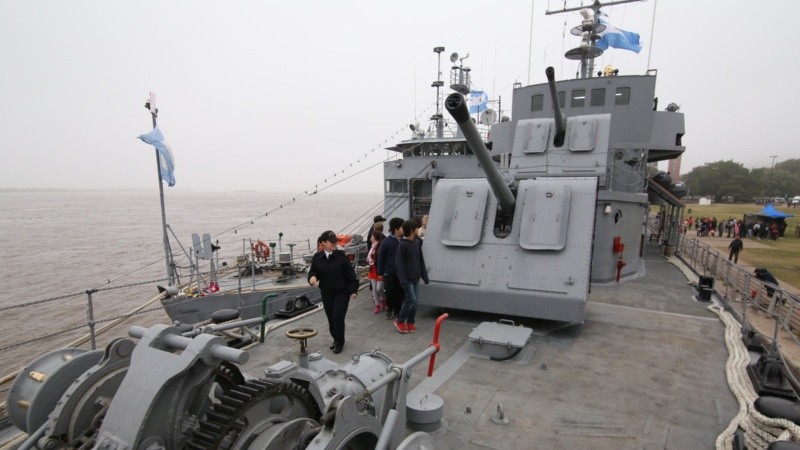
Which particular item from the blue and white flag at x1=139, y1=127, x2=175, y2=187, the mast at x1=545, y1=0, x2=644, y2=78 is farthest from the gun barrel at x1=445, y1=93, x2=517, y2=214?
the mast at x1=545, y1=0, x2=644, y2=78

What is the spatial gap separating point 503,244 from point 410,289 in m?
1.50

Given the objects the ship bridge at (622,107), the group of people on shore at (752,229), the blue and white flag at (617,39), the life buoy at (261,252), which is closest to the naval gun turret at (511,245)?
the ship bridge at (622,107)

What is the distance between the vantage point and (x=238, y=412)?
182cm

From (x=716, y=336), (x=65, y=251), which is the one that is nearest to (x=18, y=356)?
(x=716, y=336)

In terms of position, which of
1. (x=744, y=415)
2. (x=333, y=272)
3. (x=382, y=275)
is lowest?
(x=744, y=415)

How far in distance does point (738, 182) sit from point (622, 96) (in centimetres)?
9038

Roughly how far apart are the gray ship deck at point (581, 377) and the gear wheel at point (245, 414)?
1.40 meters

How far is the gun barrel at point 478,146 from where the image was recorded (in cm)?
415

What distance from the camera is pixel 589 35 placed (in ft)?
45.4

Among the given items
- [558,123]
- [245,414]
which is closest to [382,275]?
[245,414]

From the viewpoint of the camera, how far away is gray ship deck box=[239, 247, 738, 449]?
319 centimetres

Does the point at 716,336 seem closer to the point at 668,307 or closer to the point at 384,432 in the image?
the point at 668,307

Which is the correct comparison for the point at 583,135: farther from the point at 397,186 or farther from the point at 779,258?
the point at 779,258

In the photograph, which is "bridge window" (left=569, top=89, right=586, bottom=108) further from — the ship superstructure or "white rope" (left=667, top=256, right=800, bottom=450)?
"white rope" (left=667, top=256, right=800, bottom=450)
